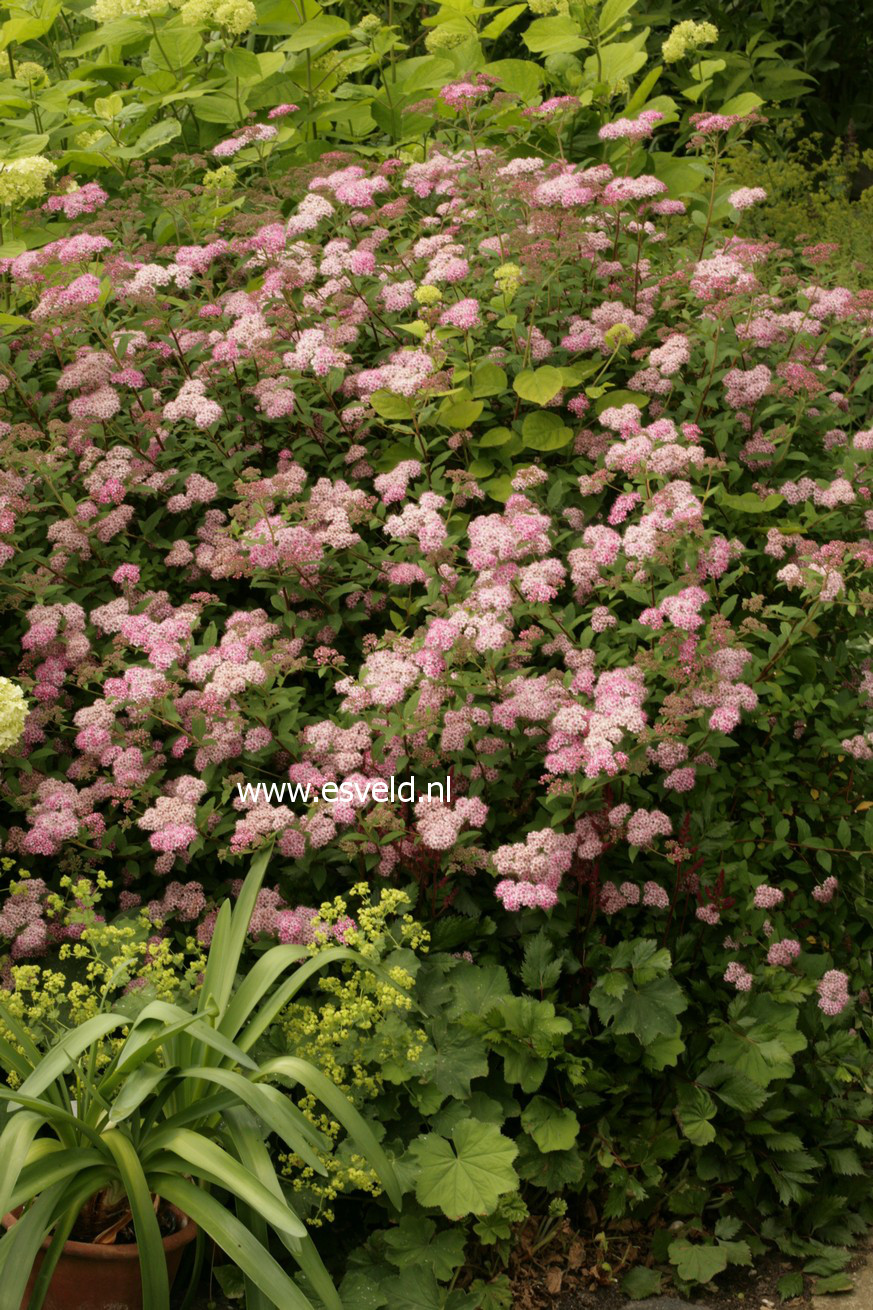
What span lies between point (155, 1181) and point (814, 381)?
238 cm

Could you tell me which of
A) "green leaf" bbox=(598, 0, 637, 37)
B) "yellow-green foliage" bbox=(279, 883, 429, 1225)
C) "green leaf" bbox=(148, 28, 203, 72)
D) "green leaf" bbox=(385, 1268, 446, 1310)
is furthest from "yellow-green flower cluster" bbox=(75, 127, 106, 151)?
"green leaf" bbox=(385, 1268, 446, 1310)

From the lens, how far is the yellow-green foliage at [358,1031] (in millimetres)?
2350

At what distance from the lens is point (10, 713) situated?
258 cm

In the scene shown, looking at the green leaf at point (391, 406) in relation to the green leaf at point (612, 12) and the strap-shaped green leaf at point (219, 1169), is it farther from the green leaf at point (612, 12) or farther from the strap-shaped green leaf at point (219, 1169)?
the green leaf at point (612, 12)

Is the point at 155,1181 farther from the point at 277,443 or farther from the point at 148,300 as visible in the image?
the point at 148,300

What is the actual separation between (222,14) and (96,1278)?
12.4 feet

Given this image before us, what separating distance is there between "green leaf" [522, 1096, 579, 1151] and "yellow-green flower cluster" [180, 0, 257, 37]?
3508mm

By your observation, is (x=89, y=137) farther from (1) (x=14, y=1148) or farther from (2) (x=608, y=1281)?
(2) (x=608, y=1281)

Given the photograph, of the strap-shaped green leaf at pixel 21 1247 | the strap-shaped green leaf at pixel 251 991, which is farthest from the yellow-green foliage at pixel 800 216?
the strap-shaped green leaf at pixel 21 1247

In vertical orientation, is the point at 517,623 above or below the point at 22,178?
below

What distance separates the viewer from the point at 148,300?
3.47 metres

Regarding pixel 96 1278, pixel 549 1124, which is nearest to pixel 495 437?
pixel 549 1124

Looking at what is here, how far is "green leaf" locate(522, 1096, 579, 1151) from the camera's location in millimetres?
2549

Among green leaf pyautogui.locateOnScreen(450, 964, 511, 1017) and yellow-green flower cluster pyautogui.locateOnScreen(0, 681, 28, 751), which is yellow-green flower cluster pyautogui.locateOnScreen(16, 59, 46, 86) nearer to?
yellow-green flower cluster pyautogui.locateOnScreen(0, 681, 28, 751)
